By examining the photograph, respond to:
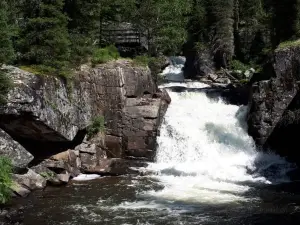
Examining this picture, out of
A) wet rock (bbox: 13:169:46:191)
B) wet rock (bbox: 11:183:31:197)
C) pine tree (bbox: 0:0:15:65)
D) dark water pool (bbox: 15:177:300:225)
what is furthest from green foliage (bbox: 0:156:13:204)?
pine tree (bbox: 0:0:15:65)

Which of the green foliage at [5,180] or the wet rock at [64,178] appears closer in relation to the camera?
the green foliage at [5,180]

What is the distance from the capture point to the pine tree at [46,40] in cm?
2488

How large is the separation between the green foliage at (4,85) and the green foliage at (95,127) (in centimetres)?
718

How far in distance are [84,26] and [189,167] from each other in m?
12.8

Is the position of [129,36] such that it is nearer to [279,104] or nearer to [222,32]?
[279,104]

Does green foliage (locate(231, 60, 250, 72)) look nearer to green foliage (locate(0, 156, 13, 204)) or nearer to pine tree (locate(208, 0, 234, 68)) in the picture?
pine tree (locate(208, 0, 234, 68))

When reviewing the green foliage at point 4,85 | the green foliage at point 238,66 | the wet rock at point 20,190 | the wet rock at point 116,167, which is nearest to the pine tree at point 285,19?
the green foliage at point 238,66

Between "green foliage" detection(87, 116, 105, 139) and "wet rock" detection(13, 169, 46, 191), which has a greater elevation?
"green foliage" detection(87, 116, 105, 139)

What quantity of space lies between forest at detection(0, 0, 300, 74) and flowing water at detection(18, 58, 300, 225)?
7229 mm

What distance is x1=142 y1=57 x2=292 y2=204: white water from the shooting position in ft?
73.0

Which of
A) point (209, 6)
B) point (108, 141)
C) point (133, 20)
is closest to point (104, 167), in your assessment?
point (108, 141)

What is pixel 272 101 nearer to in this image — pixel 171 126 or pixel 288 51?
pixel 288 51

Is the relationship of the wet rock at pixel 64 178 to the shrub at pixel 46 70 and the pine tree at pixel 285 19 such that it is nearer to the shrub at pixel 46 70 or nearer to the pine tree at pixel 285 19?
the shrub at pixel 46 70

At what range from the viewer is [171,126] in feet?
97.8
